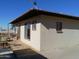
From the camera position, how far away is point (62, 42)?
41.4 feet

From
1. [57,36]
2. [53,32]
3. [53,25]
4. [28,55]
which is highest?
[53,25]

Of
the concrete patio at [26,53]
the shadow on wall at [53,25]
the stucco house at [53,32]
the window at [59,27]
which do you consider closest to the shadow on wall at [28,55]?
the concrete patio at [26,53]

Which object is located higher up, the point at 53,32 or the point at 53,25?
the point at 53,25

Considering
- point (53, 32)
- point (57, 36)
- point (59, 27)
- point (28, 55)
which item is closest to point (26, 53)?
point (28, 55)

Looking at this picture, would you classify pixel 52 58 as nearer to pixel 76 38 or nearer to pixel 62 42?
pixel 62 42

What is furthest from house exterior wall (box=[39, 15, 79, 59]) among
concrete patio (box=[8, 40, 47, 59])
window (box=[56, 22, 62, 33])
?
concrete patio (box=[8, 40, 47, 59])

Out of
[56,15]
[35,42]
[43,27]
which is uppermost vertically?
[56,15]

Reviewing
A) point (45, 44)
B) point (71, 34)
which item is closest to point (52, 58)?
point (45, 44)

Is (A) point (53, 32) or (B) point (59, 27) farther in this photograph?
(B) point (59, 27)

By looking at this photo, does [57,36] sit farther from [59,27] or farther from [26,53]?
[26,53]

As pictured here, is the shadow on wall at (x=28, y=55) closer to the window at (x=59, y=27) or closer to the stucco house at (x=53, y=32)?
the stucco house at (x=53, y=32)

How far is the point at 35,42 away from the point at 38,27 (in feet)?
4.79

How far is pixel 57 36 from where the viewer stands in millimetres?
12297

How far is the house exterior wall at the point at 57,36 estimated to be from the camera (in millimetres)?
11469
